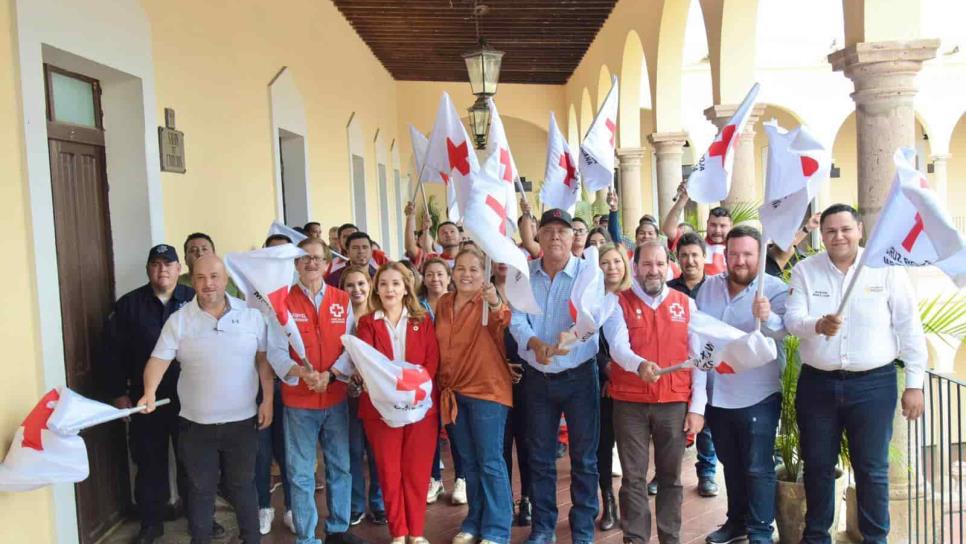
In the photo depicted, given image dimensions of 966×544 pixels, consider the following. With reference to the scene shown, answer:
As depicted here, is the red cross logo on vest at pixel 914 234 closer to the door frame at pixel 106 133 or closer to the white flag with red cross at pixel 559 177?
the white flag with red cross at pixel 559 177

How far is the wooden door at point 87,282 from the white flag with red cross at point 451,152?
2036mm

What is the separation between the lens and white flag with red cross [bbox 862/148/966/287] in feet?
10.6

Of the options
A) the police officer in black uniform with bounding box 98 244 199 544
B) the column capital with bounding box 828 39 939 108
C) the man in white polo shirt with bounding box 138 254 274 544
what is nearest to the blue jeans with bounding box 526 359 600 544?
the man in white polo shirt with bounding box 138 254 274 544

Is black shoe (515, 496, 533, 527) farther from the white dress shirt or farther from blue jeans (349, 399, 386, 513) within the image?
the white dress shirt

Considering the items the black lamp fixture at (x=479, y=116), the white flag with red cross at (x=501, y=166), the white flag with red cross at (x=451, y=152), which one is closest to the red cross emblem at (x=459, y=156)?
the white flag with red cross at (x=451, y=152)

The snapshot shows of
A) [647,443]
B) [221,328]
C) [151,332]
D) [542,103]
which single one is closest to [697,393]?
[647,443]

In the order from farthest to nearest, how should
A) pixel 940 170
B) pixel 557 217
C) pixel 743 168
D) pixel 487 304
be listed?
pixel 940 170
pixel 743 168
pixel 557 217
pixel 487 304

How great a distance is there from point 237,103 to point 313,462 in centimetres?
392

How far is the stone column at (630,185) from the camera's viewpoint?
14.7m

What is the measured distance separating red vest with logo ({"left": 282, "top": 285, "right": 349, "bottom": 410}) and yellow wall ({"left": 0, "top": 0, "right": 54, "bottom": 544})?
1.19 m

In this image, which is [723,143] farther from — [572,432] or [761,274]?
[572,432]

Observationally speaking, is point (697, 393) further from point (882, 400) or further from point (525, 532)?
point (525, 532)

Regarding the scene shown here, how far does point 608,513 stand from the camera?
495 centimetres

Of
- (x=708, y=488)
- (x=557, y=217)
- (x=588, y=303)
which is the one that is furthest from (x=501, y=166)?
(x=708, y=488)
